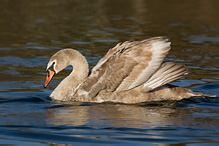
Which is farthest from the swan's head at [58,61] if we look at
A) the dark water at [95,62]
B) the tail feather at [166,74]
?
the tail feather at [166,74]

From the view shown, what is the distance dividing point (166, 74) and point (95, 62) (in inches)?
176

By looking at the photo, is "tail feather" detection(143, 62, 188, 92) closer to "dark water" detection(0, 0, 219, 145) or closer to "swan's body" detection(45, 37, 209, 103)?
"swan's body" detection(45, 37, 209, 103)

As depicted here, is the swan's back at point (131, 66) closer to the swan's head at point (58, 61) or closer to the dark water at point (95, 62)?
the dark water at point (95, 62)

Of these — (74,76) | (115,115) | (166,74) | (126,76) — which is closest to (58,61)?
(74,76)

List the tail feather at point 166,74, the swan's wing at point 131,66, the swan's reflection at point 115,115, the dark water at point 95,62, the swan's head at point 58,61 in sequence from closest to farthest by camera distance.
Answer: the dark water at point 95,62
the swan's reflection at point 115,115
the swan's wing at point 131,66
the tail feather at point 166,74
the swan's head at point 58,61

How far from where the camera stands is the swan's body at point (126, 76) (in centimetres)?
970

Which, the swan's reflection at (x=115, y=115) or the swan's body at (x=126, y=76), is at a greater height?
the swan's body at (x=126, y=76)

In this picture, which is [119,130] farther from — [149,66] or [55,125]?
[149,66]

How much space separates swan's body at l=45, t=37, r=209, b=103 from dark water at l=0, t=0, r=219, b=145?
0.26m

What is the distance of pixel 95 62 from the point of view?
14.0m

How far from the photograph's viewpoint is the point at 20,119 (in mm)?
8641

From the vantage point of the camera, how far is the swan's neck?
10344 millimetres

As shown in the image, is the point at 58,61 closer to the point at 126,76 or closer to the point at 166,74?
the point at 126,76

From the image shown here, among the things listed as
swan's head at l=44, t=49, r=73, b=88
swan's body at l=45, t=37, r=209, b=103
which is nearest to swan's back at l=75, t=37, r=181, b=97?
swan's body at l=45, t=37, r=209, b=103
